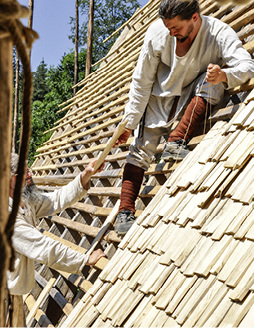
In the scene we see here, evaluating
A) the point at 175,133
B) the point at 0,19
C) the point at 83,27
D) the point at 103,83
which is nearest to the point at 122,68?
the point at 103,83

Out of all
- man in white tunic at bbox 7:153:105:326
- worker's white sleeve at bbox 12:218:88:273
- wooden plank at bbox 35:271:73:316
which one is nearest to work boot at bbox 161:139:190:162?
man in white tunic at bbox 7:153:105:326

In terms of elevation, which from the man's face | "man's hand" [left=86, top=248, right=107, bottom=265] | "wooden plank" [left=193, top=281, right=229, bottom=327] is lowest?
"man's hand" [left=86, top=248, right=107, bottom=265]

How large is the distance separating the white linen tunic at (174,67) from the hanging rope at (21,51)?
61.6 inches

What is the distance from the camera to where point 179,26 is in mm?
2057

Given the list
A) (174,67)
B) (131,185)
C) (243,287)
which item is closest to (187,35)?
(174,67)

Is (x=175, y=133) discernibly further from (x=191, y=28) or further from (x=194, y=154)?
(x=191, y=28)

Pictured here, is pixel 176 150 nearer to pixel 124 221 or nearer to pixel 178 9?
pixel 124 221

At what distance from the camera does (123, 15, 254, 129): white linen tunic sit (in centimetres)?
206

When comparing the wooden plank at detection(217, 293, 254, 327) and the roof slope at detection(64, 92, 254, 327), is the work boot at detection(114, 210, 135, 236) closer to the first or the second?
the roof slope at detection(64, 92, 254, 327)

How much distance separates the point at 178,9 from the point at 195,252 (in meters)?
1.23

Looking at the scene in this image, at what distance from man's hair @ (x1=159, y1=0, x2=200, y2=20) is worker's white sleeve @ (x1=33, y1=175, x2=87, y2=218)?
128 cm

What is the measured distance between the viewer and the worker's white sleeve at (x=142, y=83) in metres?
2.32

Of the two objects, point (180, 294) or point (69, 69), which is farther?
point (69, 69)

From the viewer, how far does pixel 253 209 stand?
1.44 metres
